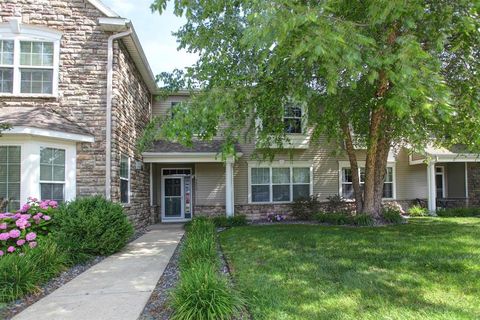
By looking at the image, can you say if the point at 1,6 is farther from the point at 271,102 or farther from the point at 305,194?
the point at 305,194

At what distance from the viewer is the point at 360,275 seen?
5.83 metres

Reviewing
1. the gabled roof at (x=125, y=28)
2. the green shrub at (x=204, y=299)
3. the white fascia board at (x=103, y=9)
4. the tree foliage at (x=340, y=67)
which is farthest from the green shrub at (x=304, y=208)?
the green shrub at (x=204, y=299)

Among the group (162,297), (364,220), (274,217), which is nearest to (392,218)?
(364,220)

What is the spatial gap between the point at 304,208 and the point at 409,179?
18.9 feet

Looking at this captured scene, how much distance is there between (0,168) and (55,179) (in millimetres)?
1214

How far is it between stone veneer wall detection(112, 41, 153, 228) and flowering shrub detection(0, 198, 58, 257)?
1.90 m

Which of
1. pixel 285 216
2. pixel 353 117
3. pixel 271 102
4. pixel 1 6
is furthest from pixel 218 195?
pixel 1 6

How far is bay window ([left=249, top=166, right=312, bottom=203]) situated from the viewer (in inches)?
631

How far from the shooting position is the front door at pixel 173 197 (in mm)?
16156

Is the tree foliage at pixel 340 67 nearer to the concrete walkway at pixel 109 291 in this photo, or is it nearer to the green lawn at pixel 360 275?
the green lawn at pixel 360 275

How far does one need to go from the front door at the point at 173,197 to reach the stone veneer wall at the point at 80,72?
21.5 feet

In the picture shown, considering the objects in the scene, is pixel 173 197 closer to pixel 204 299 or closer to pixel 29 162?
pixel 29 162

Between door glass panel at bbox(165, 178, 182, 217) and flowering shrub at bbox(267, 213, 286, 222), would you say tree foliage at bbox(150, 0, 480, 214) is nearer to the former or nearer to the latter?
flowering shrub at bbox(267, 213, 286, 222)

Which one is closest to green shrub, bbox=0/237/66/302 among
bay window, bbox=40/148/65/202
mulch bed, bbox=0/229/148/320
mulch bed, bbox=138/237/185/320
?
mulch bed, bbox=0/229/148/320
